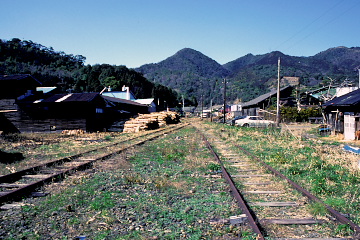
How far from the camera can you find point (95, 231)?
13.6 feet

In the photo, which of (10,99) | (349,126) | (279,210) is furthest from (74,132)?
(279,210)

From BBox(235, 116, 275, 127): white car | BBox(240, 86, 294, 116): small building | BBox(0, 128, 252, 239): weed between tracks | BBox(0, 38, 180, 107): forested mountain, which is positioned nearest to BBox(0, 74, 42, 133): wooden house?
BBox(0, 128, 252, 239): weed between tracks

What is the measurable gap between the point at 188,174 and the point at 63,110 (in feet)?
65.9

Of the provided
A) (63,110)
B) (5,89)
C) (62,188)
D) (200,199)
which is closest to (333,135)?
(200,199)

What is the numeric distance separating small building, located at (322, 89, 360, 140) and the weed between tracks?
1461 centimetres

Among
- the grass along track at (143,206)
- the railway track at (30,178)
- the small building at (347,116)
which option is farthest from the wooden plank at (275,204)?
the small building at (347,116)

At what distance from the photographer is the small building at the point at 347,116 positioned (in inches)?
705

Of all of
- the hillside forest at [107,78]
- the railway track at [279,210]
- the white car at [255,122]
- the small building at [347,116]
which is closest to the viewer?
the railway track at [279,210]

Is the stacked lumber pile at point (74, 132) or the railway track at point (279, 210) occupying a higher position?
the railway track at point (279, 210)

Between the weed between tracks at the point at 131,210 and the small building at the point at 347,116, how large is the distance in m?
14.6

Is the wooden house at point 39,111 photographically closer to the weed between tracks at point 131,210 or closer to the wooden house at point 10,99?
the wooden house at point 10,99

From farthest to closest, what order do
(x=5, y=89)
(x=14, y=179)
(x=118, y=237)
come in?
(x=5, y=89) → (x=14, y=179) → (x=118, y=237)

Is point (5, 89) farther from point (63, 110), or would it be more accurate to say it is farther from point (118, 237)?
point (118, 237)

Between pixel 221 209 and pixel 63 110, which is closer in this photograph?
pixel 221 209
